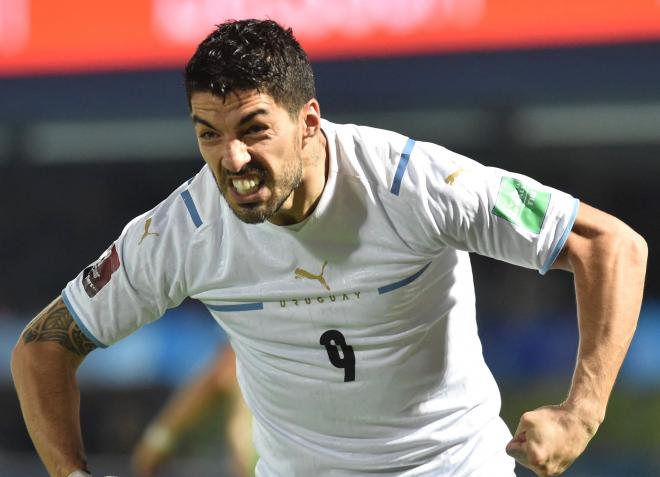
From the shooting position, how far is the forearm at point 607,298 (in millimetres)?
2285

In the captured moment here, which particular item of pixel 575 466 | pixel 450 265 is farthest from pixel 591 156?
pixel 450 265

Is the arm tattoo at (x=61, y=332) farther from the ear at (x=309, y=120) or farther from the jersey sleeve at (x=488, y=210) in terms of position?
the jersey sleeve at (x=488, y=210)

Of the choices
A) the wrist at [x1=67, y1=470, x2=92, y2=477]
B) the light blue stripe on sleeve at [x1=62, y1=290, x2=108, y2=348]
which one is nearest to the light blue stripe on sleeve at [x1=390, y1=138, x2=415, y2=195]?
the light blue stripe on sleeve at [x1=62, y1=290, x2=108, y2=348]

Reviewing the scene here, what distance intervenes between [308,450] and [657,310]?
4.45m

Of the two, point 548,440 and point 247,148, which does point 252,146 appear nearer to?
point 247,148

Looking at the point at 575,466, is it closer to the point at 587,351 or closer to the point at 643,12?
the point at 643,12

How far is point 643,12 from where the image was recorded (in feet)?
18.0

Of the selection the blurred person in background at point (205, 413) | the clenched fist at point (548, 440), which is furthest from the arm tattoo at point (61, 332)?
the blurred person in background at point (205, 413)

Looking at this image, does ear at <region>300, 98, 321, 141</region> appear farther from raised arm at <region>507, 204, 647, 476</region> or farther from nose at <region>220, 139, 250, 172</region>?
raised arm at <region>507, 204, 647, 476</region>

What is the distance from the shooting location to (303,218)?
2.55m

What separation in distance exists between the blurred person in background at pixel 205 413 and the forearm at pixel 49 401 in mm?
2074

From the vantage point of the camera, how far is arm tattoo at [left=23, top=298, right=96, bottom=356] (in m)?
2.71

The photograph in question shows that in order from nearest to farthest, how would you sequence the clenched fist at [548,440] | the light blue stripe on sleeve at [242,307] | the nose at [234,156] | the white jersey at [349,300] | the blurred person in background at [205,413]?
the clenched fist at [548,440], the nose at [234,156], the white jersey at [349,300], the light blue stripe on sleeve at [242,307], the blurred person in background at [205,413]

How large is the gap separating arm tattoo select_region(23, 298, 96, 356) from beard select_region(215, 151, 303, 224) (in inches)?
19.6
